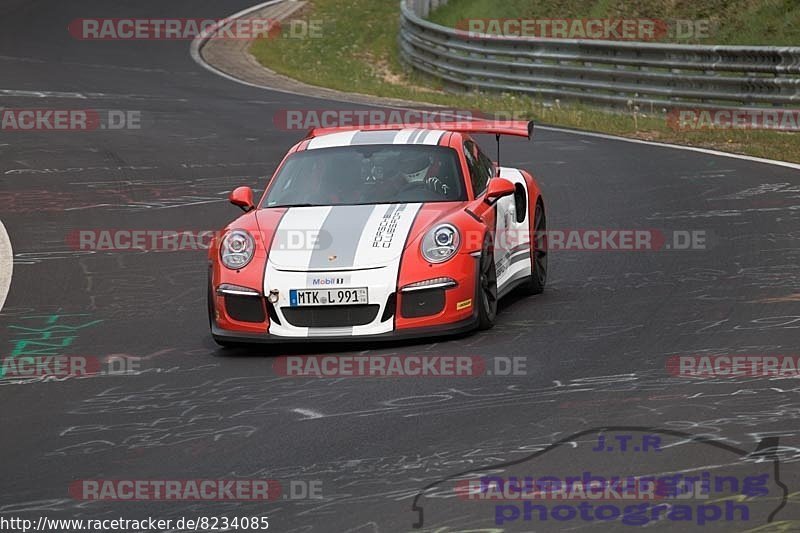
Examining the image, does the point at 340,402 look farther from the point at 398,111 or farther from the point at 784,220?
the point at 398,111

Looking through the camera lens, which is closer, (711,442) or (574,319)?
(711,442)

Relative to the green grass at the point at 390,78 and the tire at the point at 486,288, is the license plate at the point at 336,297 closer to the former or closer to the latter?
the tire at the point at 486,288

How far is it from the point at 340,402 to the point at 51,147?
12.9m

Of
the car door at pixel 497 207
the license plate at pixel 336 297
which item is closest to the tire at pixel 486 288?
the car door at pixel 497 207

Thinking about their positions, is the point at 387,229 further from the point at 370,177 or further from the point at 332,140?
the point at 332,140

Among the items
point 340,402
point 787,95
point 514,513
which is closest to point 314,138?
point 340,402

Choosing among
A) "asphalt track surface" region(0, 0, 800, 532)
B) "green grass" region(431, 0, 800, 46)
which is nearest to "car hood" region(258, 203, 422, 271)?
"asphalt track surface" region(0, 0, 800, 532)

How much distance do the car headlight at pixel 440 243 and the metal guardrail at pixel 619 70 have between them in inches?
463

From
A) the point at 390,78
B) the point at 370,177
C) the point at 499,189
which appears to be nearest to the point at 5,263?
the point at 370,177

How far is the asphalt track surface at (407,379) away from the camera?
20.0 ft

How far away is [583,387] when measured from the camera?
7523mm

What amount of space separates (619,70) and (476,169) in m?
12.9

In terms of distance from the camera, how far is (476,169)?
10.3 m

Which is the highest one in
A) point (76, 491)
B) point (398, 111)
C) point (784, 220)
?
point (398, 111)
